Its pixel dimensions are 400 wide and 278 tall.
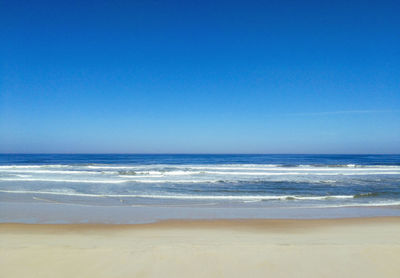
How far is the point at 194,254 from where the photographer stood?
184 inches

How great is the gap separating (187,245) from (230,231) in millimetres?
2039

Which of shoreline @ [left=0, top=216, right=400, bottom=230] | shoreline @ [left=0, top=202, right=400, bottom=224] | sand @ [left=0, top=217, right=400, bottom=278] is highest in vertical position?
sand @ [left=0, top=217, right=400, bottom=278]

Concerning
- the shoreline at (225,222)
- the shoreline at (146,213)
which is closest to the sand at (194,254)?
the shoreline at (225,222)

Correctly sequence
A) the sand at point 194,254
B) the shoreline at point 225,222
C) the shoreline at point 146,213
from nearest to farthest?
the sand at point 194,254 < the shoreline at point 225,222 < the shoreline at point 146,213

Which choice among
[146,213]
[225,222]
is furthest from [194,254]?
[146,213]

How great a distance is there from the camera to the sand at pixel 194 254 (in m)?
4.07

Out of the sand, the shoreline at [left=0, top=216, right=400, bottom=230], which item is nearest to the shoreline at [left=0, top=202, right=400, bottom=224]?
the shoreline at [left=0, top=216, right=400, bottom=230]

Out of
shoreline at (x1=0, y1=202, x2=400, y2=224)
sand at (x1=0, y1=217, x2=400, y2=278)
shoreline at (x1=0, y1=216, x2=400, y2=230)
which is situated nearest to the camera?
sand at (x1=0, y1=217, x2=400, y2=278)

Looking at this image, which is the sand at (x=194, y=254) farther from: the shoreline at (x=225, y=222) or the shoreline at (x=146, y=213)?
the shoreline at (x=146, y=213)

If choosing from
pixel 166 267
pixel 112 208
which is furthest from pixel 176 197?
pixel 166 267

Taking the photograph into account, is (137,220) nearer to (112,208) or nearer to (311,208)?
(112,208)

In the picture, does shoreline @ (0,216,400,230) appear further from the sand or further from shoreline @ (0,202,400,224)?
the sand

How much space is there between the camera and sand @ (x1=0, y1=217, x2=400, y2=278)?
4070 mm

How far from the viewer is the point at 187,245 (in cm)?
513
